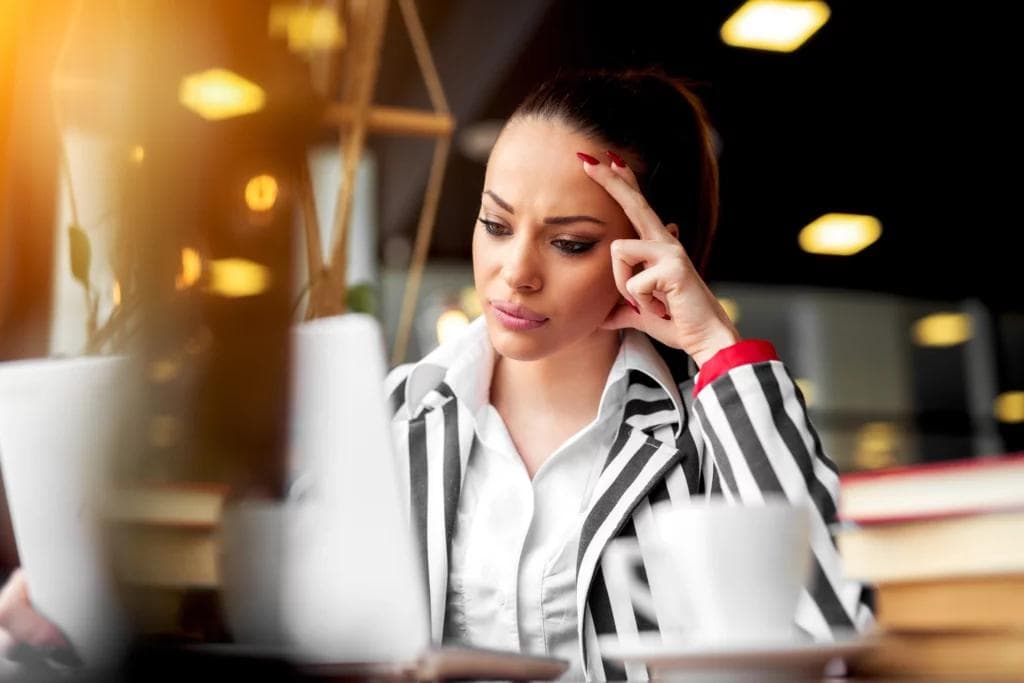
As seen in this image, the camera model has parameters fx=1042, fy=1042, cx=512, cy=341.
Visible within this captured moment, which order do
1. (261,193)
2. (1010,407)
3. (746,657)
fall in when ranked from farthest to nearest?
(1010,407)
(261,193)
(746,657)

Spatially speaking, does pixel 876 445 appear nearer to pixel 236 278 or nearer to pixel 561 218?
pixel 561 218

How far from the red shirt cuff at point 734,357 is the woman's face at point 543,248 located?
339mm

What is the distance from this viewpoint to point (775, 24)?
3.83 metres

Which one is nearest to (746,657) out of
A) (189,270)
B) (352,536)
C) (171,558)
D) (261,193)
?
(352,536)

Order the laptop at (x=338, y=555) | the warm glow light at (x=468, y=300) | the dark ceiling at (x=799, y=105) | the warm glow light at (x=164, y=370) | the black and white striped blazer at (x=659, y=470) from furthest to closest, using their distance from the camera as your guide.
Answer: the warm glow light at (x=468, y=300) < the dark ceiling at (x=799, y=105) < the black and white striped blazer at (x=659, y=470) < the warm glow light at (x=164, y=370) < the laptop at (x=338, y=555)

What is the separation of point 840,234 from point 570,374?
403cm

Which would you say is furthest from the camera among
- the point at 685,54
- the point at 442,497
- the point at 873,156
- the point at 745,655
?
the point at 873,156

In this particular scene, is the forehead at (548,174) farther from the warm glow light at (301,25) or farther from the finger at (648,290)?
the warm glow light at (301,25)

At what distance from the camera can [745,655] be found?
596 mm

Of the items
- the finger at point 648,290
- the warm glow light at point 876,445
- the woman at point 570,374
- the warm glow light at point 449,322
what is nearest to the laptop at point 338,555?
the woman at point 570,374

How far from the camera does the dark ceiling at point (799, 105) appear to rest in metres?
3.88

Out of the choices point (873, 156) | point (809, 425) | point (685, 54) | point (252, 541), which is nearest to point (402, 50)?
point (685, 54)

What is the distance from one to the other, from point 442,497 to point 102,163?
1145mm

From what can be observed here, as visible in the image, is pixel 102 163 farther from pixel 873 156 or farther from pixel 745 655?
pixel 873 156
